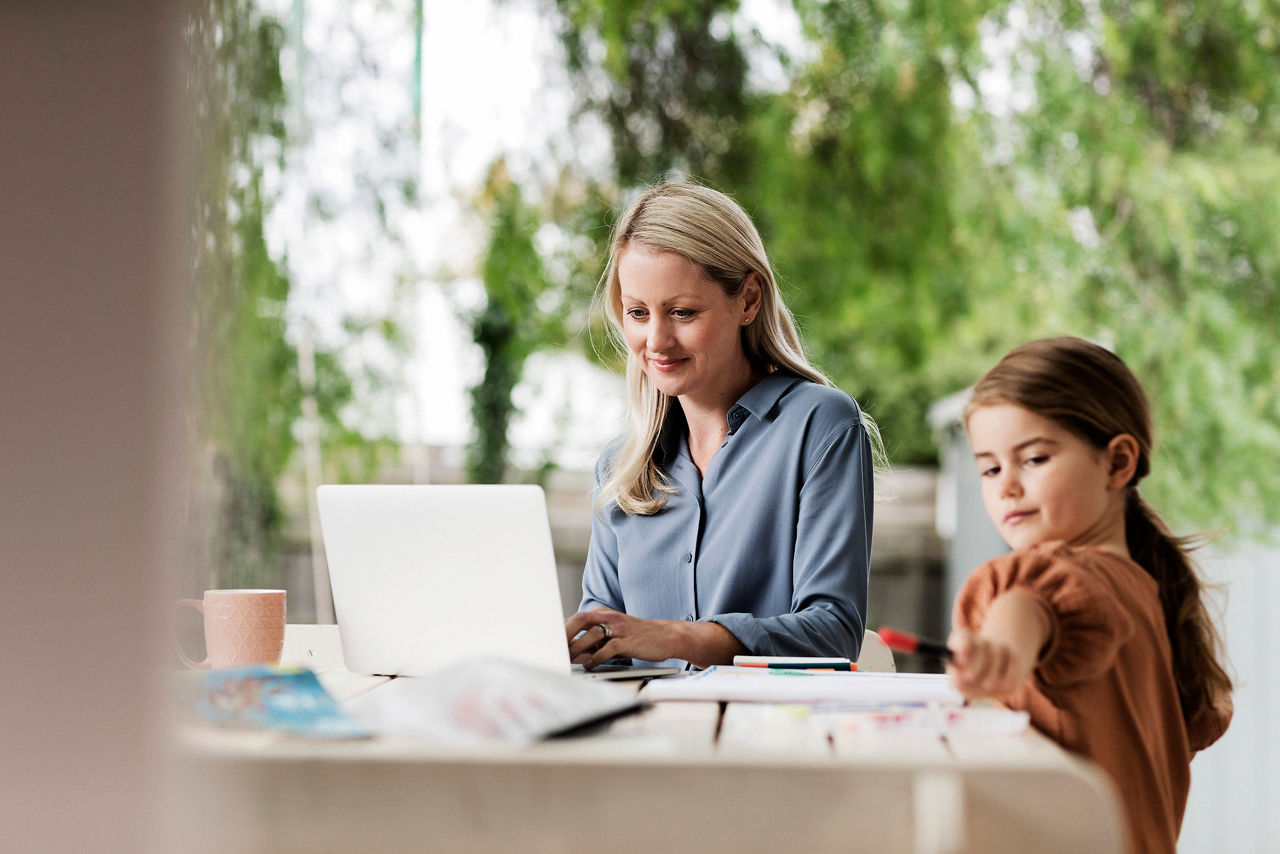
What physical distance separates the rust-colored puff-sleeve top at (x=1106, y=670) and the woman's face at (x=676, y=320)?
2.61 feet

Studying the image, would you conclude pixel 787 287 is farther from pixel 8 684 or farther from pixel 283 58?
pixel 8 684

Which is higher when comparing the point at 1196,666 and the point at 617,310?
the point at 617,310

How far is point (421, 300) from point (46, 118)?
4.51 m

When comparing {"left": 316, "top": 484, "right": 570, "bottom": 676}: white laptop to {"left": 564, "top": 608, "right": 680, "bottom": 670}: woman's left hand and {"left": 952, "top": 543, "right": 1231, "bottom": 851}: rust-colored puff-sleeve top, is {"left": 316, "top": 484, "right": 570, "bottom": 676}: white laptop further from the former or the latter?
{"left": 952, "top": 543, "right": 1231, "bottom": 851}: rust-colored puff-sleeve top

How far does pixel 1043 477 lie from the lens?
105 cm

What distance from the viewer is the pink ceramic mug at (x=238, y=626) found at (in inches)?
52.9

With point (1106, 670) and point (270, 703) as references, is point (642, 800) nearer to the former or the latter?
point (270, 703)

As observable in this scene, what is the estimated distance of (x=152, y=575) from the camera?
651mm

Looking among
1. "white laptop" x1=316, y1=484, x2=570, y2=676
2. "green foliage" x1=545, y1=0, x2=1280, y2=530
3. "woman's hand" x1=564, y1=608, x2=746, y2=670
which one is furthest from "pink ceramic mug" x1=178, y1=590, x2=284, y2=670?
"green foliage" x1=545, y1=0, x2=1280, y2=530

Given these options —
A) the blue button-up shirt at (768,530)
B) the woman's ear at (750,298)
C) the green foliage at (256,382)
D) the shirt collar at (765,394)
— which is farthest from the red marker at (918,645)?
the green foliage at (256,382)

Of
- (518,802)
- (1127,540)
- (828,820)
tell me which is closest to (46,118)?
(518,802)

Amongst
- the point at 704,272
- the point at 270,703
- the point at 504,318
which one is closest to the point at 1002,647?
the point at 270,703

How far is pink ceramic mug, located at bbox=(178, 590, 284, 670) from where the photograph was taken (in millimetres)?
1345

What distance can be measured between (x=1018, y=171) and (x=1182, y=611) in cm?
391
